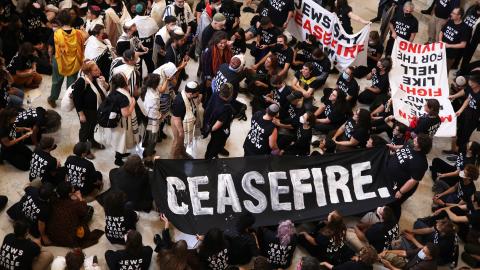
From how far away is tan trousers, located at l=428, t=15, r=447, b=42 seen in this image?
13.3 metres

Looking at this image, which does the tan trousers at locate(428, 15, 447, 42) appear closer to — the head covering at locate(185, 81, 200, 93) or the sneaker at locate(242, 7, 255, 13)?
the sneaker at locate(242, 7, 255, 13)

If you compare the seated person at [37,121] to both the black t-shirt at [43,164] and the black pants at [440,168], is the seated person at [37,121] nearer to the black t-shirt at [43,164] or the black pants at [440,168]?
the black t-shirt at [43,164]

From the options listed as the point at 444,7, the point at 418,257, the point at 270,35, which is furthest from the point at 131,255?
the point at 444,7

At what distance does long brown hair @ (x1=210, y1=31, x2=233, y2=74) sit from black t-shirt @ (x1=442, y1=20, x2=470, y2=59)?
4596 mm

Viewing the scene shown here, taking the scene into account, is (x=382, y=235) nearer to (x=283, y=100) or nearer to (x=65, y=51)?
(x=283, y=100)

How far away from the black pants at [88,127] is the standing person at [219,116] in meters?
1.72

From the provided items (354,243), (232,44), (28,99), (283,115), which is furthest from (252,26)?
(354,243)

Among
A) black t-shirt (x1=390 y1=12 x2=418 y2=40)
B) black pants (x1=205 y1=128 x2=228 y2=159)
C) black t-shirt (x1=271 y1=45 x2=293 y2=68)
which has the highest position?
black t-shirt (x1=390 y1=12 x2=418 y2=40)

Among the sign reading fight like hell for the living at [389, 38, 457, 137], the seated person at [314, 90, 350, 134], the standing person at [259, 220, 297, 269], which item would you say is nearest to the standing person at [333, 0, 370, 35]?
the sign reading fight like hell for the living at [389, 38, 457, 137]

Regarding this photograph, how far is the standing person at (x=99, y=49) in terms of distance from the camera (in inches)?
389

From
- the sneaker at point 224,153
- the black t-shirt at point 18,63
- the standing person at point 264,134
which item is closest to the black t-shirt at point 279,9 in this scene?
the sneaker at point 224,153

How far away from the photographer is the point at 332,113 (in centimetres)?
1061

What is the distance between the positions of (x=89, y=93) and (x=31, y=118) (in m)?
1.06

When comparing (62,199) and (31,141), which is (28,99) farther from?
(62,199)
